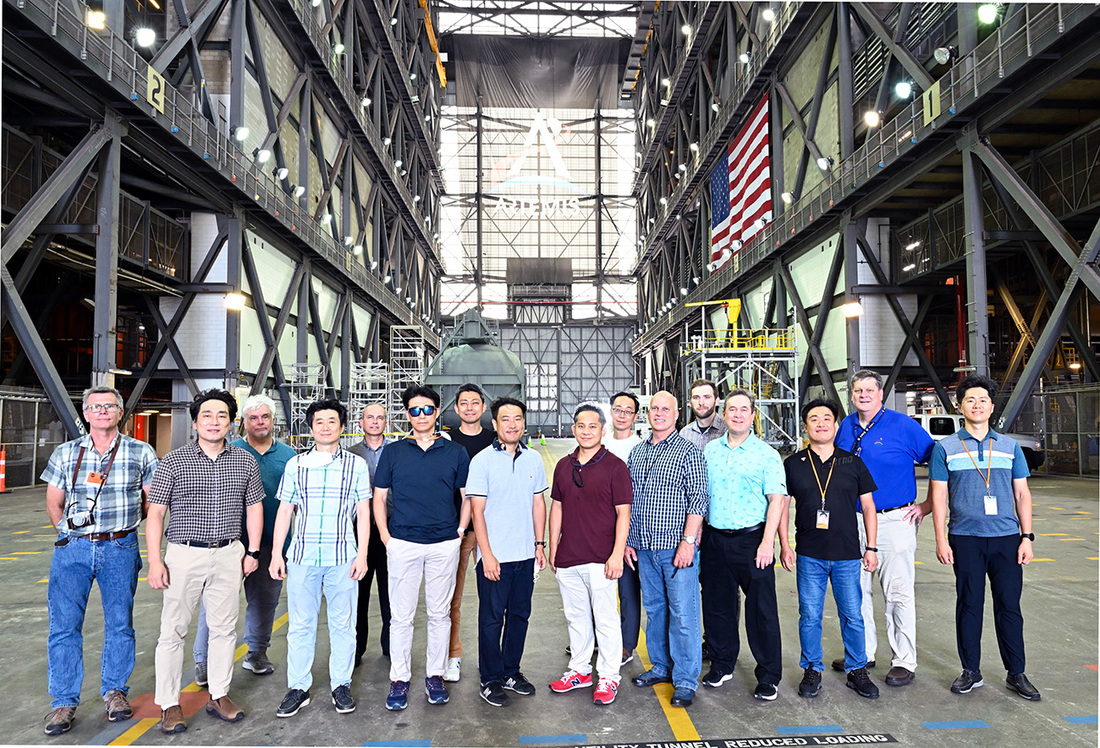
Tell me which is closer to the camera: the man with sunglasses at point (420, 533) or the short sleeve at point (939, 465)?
the man with sunglasses at point (420, 533)

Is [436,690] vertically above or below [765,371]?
below

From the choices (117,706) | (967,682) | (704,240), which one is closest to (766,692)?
(967,682)

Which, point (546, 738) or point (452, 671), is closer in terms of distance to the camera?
point (546, 738)

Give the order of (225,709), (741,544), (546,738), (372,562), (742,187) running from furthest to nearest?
(742,187) < (372,562) < (741,544) < (225,709) < (546,738)

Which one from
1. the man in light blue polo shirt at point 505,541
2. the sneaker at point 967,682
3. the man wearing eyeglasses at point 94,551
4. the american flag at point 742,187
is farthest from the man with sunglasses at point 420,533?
the american flag at point 742,187

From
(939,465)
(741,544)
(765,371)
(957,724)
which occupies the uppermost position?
(765,371)

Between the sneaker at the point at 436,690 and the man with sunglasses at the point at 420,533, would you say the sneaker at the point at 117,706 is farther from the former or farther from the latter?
the sneaker at the point at 436,690

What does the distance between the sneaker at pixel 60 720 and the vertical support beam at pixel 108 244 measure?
12.6 metres

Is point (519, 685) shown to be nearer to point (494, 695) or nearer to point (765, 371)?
point (494, 695)

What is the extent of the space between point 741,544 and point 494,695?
7.00 feet

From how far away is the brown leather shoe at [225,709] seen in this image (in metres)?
4.79

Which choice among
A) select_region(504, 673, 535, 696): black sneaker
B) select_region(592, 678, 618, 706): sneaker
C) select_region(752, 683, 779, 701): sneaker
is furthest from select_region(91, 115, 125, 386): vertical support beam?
select_region(752, 683, 779, 701): sneaker

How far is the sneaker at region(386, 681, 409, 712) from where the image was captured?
4965 millimetres

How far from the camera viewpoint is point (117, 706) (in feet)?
15.8
